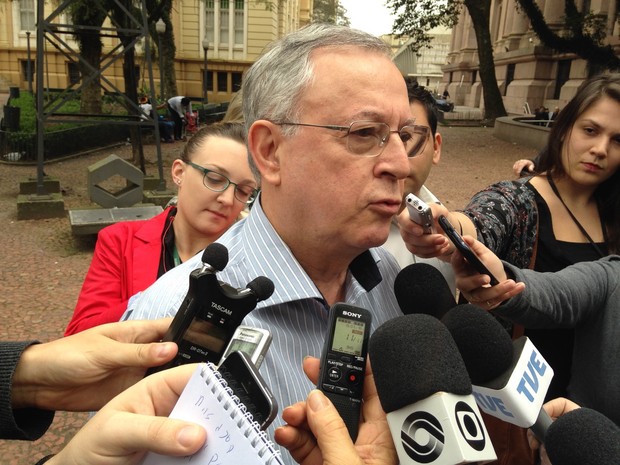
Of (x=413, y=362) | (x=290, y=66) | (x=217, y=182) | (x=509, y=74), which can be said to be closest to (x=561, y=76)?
(x=509, y=74)

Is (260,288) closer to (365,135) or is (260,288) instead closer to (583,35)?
(365,135)

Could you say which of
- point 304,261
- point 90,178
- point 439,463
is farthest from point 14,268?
point 439,463

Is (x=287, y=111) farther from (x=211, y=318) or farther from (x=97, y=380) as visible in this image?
(x=97, y=380)

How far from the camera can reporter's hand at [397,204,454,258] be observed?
6.36 ft

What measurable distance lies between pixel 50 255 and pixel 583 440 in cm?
746

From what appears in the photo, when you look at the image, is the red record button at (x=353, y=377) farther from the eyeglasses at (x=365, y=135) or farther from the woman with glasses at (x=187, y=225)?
the woman with glasses at (x=187, y=225)

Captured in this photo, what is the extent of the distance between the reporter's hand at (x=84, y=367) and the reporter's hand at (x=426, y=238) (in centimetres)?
94

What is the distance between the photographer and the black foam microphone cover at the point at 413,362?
104cm

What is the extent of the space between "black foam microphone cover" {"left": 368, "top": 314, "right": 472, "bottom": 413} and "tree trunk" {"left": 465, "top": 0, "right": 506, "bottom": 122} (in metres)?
24.5

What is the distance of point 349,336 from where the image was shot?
4.16ft

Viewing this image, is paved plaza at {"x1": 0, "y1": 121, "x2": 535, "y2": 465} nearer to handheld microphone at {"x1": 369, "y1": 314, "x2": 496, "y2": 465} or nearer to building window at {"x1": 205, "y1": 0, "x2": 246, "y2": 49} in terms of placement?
handheld microphone at {"x1": 369, "y1": 314, "x2": 496, "y2": 465}

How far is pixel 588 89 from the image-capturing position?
2.75 metres

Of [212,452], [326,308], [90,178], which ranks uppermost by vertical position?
[212,452]

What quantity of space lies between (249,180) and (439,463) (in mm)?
2227
